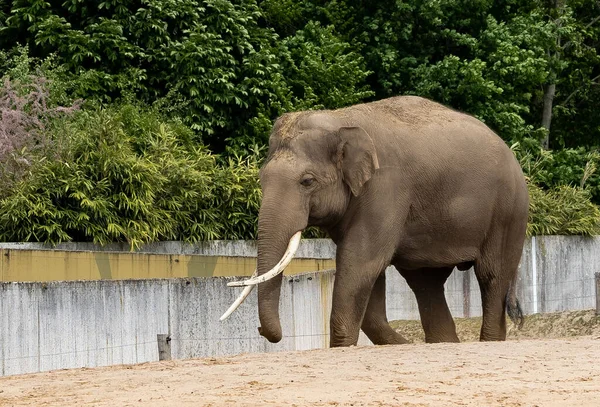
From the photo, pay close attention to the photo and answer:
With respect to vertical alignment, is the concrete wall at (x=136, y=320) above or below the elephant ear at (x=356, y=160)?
below

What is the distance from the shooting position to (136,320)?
15.2 metres

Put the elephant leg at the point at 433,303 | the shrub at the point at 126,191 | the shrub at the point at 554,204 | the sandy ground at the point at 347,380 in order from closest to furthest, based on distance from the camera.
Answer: the sandy ground at the point at 347,380 → the elephant leg at the point at 433,303 → the shrub at the point at 126,191 → the shrub at the point at 554,204

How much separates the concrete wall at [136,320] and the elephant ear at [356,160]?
2775 millimetres

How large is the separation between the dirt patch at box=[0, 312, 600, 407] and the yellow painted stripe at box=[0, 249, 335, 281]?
5621 millimetres

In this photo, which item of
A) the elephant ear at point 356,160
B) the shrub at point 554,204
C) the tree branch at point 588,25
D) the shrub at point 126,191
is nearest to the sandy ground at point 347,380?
→ the elephant ear at point 356,160

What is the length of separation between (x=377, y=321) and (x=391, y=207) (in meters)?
1.38

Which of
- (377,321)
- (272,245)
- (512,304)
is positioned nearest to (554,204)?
(512,304)

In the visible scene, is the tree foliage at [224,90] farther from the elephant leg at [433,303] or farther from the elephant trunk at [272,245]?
the elephant trunk at [272,245]

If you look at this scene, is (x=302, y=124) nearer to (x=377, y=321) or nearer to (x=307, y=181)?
(x=307, y=181)

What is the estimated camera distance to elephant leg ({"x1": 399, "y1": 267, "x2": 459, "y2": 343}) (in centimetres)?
1578

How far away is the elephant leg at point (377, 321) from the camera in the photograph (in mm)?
14841

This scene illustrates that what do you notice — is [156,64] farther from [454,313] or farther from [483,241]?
[483,241]

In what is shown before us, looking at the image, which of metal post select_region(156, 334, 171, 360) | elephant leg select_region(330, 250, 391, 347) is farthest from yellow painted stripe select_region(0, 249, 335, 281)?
elephant leg select_region(330, 250, 391, 347)

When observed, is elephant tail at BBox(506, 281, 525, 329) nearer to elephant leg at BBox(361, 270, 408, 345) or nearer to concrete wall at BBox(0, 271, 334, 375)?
elephant leg at BBox(361, 270, 408, 345)
